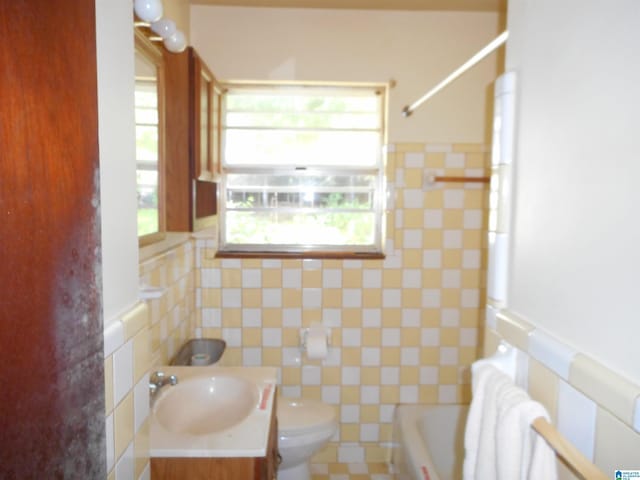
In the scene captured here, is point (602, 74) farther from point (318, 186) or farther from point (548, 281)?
point (318, 186)

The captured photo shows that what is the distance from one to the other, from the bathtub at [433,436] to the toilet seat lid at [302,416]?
1.39ft

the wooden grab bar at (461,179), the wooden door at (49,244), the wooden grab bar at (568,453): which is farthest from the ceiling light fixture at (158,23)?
the wooden grab bar at (461,179)

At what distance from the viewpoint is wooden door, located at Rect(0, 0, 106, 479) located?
0.45 m

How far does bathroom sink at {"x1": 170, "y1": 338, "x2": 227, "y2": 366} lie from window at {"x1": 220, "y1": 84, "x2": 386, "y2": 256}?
567 millimetres

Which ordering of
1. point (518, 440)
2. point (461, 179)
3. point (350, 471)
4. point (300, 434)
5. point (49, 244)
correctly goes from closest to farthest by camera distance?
point (49, 244)
point (518, 440)
point (300, 434)
point (461, 179)
point (350, 471)

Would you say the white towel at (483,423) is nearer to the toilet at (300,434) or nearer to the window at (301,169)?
the toilet at (300,434)

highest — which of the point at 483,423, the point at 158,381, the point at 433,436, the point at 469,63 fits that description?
the point at 469,63

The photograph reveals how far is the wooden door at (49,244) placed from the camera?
45cm

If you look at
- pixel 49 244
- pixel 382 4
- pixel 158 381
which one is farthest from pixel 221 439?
pixel 382 4

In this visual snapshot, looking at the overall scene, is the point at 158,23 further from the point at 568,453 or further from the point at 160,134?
the point at 568,453

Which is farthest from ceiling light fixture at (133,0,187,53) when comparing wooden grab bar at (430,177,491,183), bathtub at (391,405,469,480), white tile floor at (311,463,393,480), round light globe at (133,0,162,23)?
white tile floor at (311,463,393,480)

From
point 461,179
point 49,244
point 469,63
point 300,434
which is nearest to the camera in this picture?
point 49,244

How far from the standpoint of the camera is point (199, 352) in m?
2.34

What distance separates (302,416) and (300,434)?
13 cm
